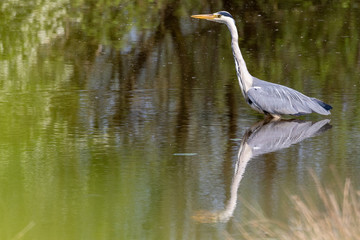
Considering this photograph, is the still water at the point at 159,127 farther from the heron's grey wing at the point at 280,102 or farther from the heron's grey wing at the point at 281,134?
the heron's grey wing at the point at 280,102

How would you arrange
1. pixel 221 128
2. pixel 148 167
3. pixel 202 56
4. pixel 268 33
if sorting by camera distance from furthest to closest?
pixel 268 33, pixel 202 56, pixel 221 128, pixel 148 167

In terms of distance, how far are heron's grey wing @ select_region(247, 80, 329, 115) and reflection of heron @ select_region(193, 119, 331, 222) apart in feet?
0.48

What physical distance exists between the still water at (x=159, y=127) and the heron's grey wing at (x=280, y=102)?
165mm

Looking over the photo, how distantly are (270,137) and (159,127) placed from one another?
1.28 m

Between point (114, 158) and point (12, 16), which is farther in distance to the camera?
point (12, 16)

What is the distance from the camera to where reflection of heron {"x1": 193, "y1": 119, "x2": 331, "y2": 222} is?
7.93 metres

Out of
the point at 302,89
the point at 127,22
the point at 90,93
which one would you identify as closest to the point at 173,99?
the point at 90,93

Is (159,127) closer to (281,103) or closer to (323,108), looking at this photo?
(281,103)

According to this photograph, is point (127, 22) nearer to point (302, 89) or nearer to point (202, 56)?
point (202, 56)

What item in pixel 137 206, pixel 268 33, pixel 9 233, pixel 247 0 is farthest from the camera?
pixel 247 0

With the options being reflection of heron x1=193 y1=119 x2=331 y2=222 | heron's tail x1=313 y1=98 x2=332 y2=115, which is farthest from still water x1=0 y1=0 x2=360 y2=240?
heron's tail x1=313 y1=98 x2=332 y2=115

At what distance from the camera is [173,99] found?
35.4 feet

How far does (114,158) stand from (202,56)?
6.03m

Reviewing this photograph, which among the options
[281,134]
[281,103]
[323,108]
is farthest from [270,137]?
[323,108]
